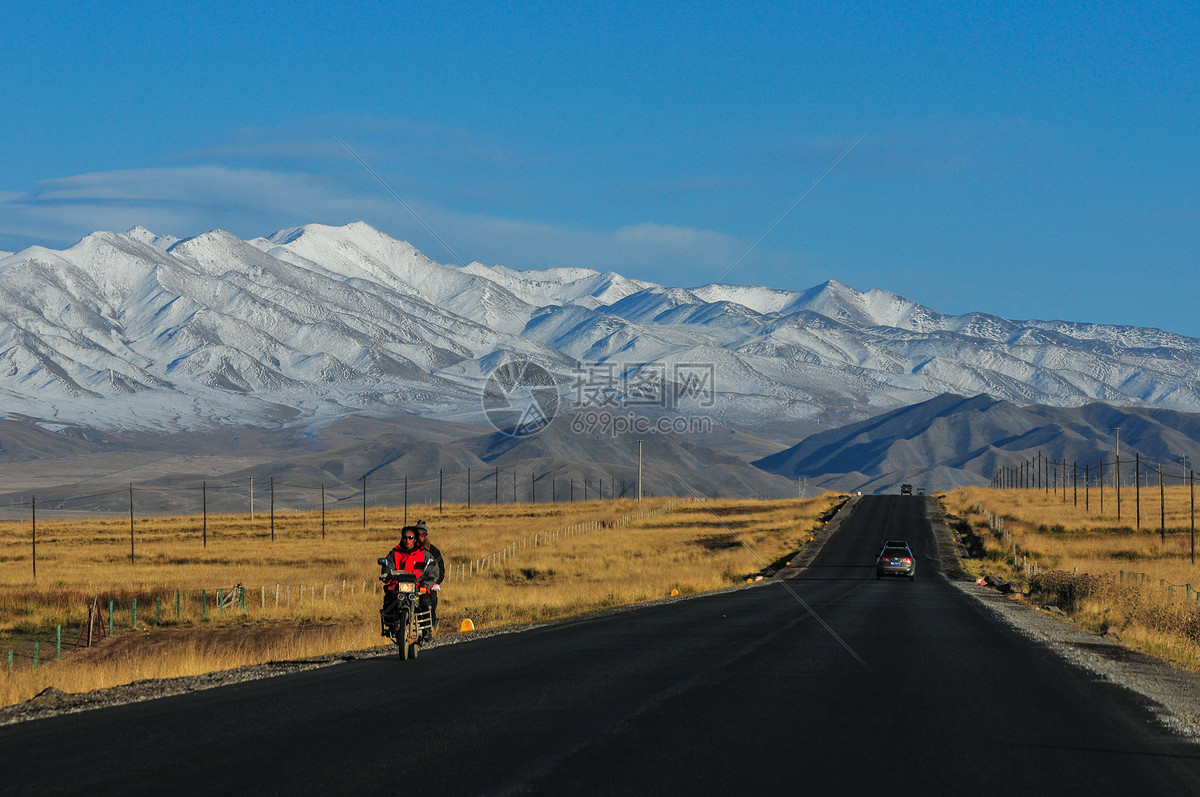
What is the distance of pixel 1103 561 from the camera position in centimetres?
5388

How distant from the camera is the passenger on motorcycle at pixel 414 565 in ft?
57.1

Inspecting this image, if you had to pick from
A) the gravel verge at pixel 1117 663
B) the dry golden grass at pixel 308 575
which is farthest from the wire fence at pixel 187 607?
the gravel verge at pixel 1117 663

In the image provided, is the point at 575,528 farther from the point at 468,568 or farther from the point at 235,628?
the point at 235,628

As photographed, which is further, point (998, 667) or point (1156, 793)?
point (998, 667)

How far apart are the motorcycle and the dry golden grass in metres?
2.95

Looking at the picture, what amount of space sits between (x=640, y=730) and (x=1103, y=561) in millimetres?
49523

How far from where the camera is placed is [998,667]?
1606 centimetres

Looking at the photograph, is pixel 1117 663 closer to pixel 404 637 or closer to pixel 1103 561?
pixel 404 637

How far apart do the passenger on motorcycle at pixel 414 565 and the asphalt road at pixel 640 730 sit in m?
1.02

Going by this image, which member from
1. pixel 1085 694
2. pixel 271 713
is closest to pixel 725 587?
pixel 1085 694

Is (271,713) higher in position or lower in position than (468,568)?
higher

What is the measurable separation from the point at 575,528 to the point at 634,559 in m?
25.0

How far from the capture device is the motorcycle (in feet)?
55.2

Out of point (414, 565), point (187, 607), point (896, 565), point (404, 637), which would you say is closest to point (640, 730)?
point (404, 637)
